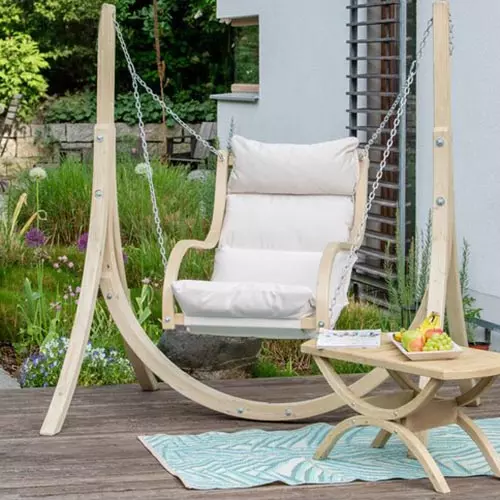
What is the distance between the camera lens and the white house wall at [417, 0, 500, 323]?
6.52m

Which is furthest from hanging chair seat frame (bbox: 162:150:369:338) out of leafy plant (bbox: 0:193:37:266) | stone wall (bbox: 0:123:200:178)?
stone wall (bbox: 0:123:200:178)

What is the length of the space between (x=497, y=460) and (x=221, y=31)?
1288 centimetres

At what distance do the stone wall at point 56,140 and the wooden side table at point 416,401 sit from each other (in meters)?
11.1

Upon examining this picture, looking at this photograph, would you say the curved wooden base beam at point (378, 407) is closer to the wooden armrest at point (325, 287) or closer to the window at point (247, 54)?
the wooden armrest at point (325, 287)

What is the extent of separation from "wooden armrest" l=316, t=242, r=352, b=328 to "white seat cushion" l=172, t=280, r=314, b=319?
45 mm

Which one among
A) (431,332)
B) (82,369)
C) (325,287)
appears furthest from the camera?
(82,369)

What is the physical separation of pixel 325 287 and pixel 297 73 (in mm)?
4639

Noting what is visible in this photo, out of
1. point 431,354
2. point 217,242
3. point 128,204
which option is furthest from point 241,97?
point 431,354

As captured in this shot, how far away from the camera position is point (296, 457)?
169 inches

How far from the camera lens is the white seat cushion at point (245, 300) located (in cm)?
460

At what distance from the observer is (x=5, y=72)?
1570 centimetres

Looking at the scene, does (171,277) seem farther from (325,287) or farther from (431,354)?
(431,354)

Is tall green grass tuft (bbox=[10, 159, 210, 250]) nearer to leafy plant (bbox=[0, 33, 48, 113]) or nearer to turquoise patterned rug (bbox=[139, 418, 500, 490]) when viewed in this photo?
turquoise patterned rug (bbox=[139, 418, 500, 490])

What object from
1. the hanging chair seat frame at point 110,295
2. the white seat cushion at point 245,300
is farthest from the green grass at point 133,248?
the white seat cushion at point 245,300
